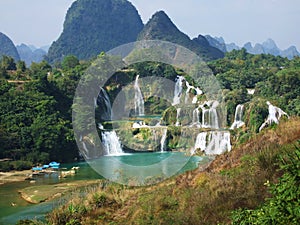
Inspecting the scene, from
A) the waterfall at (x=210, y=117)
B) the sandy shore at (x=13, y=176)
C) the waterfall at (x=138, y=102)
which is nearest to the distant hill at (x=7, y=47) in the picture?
the waterfall at (x=138, y=102)

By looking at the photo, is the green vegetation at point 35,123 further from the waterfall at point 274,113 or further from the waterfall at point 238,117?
the waterfall at point 274,113

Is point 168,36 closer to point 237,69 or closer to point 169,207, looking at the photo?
point 237,69

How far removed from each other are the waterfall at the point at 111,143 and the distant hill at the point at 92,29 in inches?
2140

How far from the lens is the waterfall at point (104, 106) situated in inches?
972

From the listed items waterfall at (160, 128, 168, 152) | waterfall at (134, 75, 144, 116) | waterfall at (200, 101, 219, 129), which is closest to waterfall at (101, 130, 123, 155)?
waterfall at (160, 128, 168, 152)

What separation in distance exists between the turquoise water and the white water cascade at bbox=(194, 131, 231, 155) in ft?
3.73

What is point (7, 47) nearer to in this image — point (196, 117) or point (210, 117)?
point (196, 117)

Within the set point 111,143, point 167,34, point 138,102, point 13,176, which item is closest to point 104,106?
point 138,102

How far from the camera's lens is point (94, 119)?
21.7m

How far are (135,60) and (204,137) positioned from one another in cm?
1113

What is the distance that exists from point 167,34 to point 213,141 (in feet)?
130

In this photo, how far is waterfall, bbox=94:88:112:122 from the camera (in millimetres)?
24688

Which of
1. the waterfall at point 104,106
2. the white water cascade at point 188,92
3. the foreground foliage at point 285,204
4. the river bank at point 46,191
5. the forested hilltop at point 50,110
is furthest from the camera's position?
the white water cascade at point 188,92

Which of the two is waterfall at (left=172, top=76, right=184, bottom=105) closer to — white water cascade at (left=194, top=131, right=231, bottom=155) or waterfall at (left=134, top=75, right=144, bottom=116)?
waterfall at (left=134, top=75, right=144, bottom=116)
